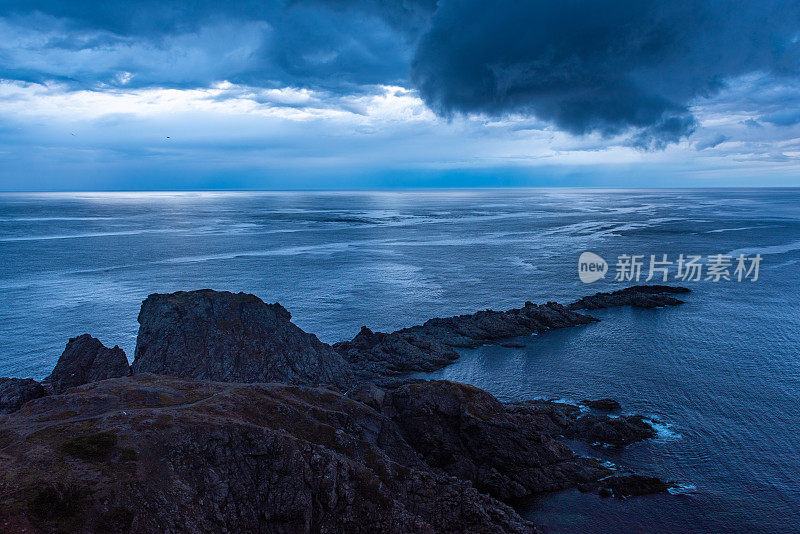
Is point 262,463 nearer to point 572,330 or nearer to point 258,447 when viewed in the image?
point 258,447

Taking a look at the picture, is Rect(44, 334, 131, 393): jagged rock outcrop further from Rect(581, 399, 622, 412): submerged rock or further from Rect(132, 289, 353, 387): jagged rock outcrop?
Rect(581, 399, 622, 412): submerged rock

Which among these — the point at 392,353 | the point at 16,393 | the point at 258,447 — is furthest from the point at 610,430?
the point at 16,393

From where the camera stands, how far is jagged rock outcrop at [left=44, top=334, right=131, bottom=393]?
5416cm

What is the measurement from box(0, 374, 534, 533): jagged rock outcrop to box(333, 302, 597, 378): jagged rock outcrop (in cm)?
3150

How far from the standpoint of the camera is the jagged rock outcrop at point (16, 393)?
141 ft

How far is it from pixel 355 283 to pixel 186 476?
9157cm

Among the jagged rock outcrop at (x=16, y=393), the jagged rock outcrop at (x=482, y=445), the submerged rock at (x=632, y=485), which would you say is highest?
the jagged rock outcrop at (x=16, y=393)

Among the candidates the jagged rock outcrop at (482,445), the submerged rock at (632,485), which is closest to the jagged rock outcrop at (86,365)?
the jagged rock outcrop at (482,445)

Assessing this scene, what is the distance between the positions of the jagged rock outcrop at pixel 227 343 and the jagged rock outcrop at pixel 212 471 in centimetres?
1593

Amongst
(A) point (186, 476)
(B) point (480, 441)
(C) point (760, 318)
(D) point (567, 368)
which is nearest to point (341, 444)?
(A) point (186, 476)

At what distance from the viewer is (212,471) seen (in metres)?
29.8

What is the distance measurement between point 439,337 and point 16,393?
172 feet

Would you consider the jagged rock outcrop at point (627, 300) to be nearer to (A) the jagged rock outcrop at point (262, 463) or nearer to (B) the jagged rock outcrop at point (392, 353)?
(B) the jagged rock outcrop at point (392, 353)

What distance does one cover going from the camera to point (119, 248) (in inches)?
6924
